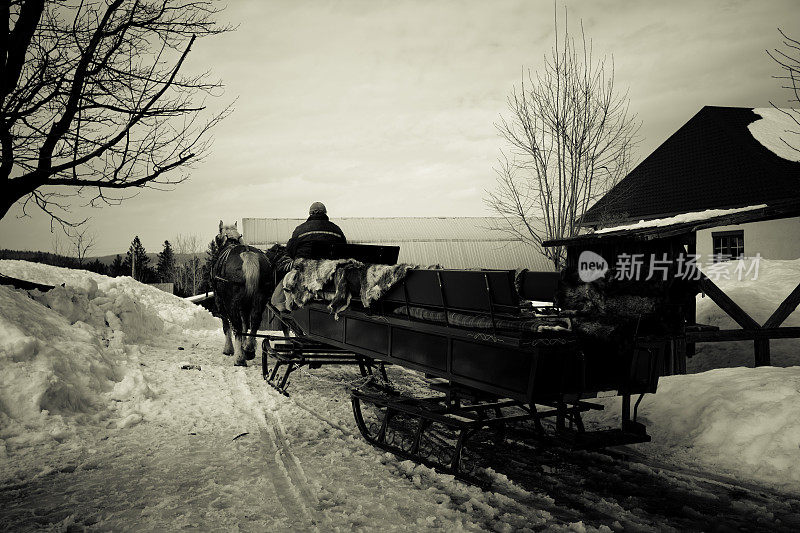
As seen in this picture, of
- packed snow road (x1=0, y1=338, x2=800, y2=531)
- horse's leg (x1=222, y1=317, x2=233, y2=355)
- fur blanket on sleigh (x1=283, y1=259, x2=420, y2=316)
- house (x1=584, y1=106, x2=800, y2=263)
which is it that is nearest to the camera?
packed snow road (x1=0, y1=338, x2=800, y2=531)

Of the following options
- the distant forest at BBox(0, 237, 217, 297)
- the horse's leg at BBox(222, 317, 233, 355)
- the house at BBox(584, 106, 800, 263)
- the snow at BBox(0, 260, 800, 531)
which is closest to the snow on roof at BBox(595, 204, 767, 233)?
the house at BBox(584, 106, 800, 263)

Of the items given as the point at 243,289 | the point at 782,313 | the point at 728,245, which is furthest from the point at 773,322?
the point at 728,245

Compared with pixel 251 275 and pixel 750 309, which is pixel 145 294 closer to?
pixel 251 275

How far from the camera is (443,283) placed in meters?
4.78

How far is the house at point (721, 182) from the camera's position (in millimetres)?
16641

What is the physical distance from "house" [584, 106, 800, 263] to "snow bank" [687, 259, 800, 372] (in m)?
1.35

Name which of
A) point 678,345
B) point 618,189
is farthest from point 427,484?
point 618,189

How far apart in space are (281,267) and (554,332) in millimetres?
5940

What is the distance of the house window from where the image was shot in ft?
57.5

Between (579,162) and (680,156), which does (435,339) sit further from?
(680,156)

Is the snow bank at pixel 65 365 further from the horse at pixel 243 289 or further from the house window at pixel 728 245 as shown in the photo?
the house window at pixel 728 245

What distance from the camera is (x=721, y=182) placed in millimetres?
18547

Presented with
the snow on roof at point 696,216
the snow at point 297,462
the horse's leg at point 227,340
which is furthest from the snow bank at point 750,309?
the horse's leg at point 227,340

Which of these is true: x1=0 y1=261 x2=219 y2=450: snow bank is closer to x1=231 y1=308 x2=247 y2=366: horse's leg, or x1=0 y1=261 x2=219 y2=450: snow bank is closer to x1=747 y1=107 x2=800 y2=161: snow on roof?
x1=231 y1=308 x2=247 y2=366: horse's leg
